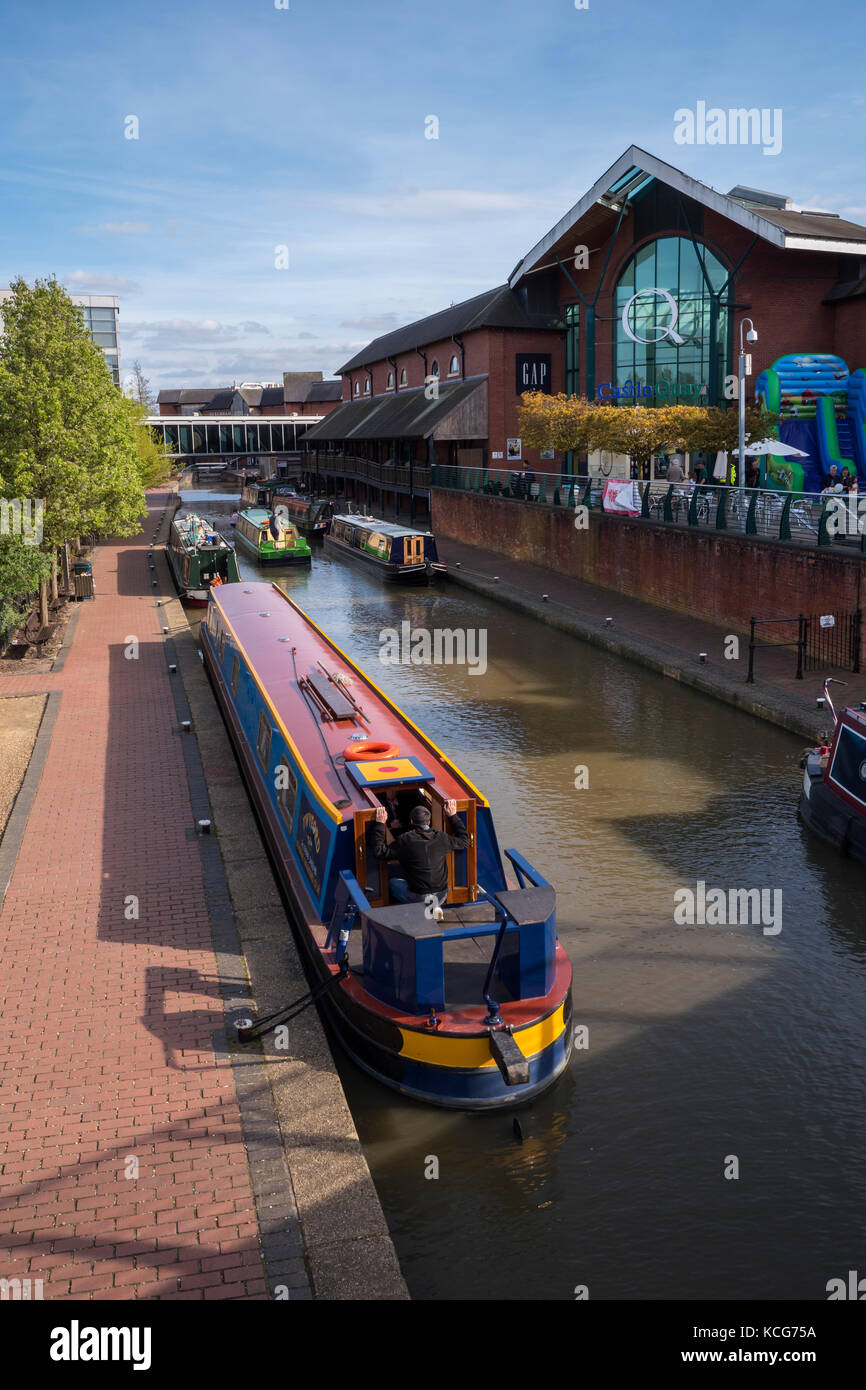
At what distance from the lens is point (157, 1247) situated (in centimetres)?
573

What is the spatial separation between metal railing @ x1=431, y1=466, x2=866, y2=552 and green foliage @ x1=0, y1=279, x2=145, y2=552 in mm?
12372

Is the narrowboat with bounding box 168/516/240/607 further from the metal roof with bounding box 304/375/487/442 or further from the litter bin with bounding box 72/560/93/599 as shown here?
the metal roof with bounding box 304/375/487/442

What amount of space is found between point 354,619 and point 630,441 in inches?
325

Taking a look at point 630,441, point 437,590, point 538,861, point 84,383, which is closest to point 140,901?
point 538,861

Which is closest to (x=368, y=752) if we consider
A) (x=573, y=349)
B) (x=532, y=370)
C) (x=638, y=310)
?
(x=638, y=310)

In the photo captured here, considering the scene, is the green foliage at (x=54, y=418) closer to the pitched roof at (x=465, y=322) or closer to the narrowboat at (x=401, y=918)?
the narrowboat at (x=401, y=918)

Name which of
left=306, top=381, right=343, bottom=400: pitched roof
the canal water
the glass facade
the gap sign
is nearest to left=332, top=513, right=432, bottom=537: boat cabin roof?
the gap sign

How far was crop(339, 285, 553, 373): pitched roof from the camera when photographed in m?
39.5

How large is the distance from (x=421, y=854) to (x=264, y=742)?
4308 mm

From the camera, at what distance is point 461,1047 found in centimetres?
721

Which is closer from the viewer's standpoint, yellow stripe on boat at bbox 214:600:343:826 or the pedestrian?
the pedestrian

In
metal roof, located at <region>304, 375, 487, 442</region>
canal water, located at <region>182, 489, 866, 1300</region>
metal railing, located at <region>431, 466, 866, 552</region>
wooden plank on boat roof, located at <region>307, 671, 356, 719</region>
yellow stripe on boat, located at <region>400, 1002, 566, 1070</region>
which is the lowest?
canal water, located at <region>182, 489, 866, 1300</region>

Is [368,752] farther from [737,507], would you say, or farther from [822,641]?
[737,507]

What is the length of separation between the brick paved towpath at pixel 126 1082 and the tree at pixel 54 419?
419 inches
